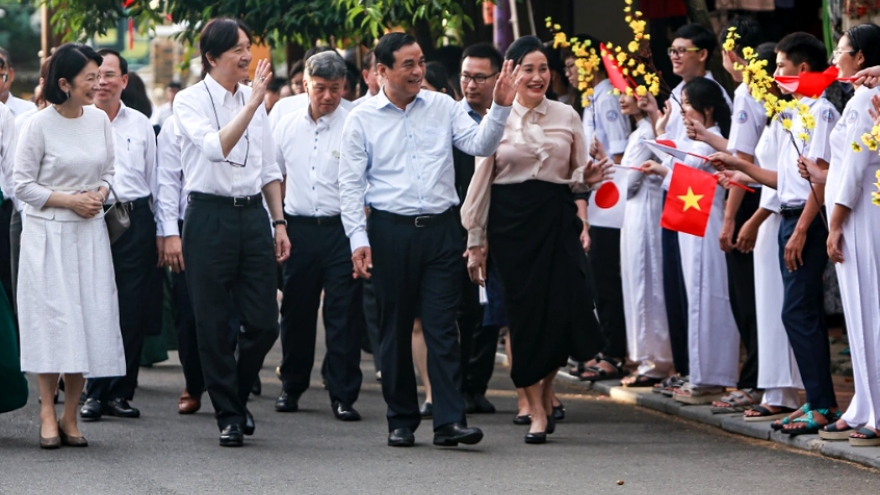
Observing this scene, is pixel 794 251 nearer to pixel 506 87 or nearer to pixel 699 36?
pixel 506 87

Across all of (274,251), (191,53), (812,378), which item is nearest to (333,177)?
(274,251)

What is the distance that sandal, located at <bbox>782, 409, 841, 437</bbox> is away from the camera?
8.51 meters

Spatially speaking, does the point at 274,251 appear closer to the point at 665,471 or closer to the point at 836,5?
the point at 665,471

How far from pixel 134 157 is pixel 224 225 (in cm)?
162

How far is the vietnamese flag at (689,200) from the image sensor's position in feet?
30.6

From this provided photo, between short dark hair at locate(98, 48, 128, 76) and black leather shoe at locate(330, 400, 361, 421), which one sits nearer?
black leather shoe at locate(330, 400, 361, 421)

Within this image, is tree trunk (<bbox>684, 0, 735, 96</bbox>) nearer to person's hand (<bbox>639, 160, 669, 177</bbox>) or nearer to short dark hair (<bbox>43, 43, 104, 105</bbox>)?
person's hand (<bbox>639, 160, 669, 177</bbox>)

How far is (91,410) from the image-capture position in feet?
31.7

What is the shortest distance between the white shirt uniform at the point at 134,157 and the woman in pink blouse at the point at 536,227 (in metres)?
2.21

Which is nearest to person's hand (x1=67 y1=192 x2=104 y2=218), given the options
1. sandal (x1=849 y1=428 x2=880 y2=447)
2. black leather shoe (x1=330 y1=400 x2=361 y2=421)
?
black leather shoe (x1=330 y1=400 x2=361 y2=421)

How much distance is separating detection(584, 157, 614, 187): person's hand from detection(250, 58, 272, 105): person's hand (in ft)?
6.15

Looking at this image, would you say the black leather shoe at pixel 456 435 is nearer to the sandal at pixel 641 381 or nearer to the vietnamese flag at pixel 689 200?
the vietnamese flag at pixel 689 200

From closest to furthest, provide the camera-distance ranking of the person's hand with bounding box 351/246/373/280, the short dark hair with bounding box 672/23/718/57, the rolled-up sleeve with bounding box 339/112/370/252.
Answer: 1. the person's hand with bounding box 351/246/373/280
2. the rolled-up sleeve with bounding box 339/112/370/252
3. the short dark hair with bounding box 672/23/718/57

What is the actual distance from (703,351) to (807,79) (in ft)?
8.03
